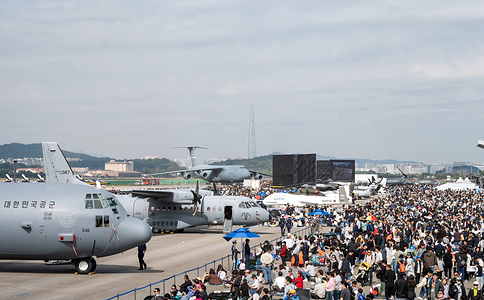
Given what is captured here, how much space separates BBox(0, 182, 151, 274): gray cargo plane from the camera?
21375 mm

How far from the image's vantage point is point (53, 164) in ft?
147

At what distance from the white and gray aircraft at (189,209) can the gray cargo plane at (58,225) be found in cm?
1542

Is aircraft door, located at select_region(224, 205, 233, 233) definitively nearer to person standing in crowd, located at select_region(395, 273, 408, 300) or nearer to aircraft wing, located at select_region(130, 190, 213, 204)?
aircraft wing, located at select_region(130, 190, 213, 204)

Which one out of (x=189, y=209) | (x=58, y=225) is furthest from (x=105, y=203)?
(x=189, y=209)

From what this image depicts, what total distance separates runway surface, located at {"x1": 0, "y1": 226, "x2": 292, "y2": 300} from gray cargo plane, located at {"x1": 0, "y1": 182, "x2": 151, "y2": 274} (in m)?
1.15

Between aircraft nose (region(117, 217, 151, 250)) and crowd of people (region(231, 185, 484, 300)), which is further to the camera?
aircraft nose (region(117, 217, 151, 250))

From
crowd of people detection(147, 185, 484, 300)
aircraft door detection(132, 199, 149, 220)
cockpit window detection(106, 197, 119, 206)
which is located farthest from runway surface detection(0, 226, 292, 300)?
aircraft door detection(132, 199, 149, 220)

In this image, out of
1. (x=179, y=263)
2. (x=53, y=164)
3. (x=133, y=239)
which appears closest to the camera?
(x=133, y=239)

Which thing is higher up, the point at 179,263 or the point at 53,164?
the point at 53,164

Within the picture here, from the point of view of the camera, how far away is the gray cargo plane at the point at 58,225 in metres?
21.4

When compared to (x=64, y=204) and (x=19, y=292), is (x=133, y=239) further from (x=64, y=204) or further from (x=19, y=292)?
Result: (x=19, y=292)

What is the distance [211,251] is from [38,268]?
9934 millimetres

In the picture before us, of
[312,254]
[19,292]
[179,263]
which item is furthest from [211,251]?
[19,292]

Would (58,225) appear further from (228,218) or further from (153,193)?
(228,218)
